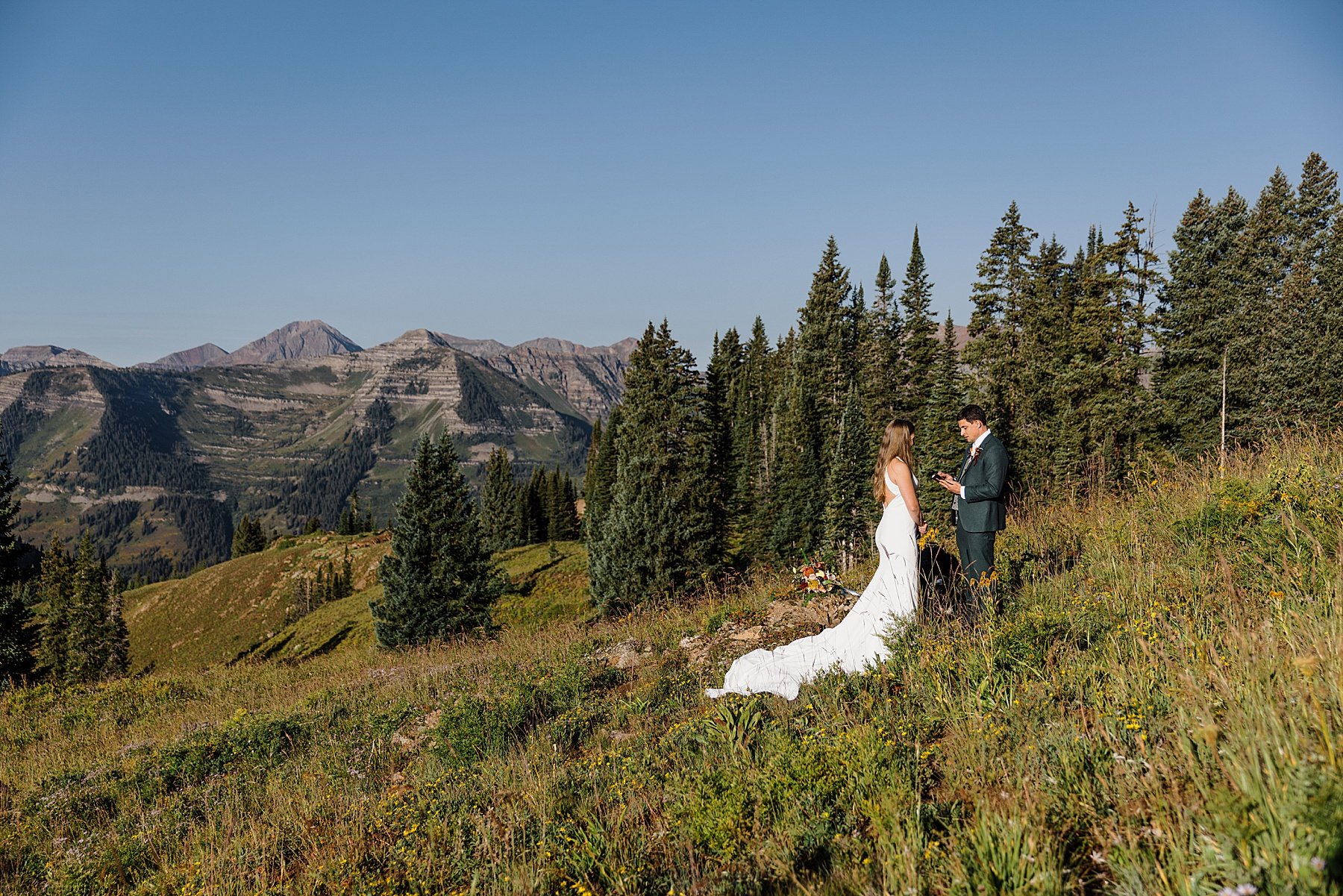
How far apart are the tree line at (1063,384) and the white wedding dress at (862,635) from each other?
17.0m

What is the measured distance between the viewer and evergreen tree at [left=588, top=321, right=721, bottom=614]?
26406 mm

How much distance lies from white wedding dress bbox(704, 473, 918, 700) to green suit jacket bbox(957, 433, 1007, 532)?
686mm

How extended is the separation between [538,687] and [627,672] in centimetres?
Result: 130

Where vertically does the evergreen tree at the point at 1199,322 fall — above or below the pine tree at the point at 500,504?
above

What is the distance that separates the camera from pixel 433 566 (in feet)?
83.5

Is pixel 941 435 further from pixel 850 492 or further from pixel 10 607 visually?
pixel 10 607

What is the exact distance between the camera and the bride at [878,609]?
6.13m

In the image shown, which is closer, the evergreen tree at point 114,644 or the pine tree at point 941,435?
the pine tree at point 941,435

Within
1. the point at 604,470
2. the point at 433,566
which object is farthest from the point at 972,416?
the point at 604,470

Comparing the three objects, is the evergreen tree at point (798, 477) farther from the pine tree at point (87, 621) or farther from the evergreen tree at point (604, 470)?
the pine tree at point (87, 621)

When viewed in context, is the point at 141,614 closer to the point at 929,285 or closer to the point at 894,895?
the point at 929,285

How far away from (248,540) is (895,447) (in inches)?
5541

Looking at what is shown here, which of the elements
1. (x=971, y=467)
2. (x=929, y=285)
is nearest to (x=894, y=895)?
(x=971, y=467)

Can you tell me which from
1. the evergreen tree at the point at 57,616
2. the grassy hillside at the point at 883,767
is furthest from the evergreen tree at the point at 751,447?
the evergreen tree at the point at 57,616
